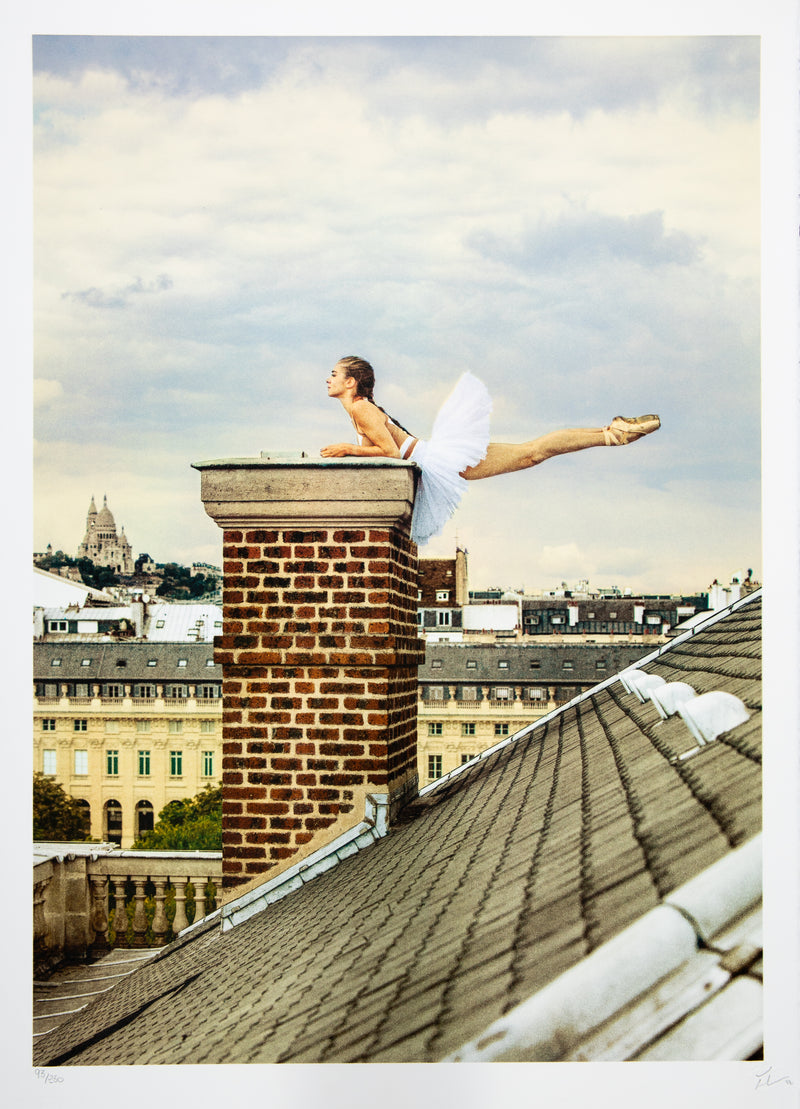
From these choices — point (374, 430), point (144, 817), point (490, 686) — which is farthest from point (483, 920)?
point (144, 817)

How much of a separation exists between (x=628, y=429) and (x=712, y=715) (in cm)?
197

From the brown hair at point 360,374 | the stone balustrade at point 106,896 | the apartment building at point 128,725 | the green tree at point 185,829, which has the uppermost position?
the brown hair at point 360,374

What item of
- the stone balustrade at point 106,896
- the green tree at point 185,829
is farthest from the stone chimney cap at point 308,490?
the green tree at point 185,829

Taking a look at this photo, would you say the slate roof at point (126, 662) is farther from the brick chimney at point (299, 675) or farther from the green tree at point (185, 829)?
the brick chimney at point (299, 675)

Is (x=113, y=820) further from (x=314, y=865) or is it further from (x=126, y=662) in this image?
(x=314, y=865)

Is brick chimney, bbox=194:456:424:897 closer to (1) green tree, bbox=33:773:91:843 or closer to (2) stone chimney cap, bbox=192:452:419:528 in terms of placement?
(2) stone chimney cap, bbox=192:452:419:528

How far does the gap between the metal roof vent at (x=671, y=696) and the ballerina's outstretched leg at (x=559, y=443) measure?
56.0 inches

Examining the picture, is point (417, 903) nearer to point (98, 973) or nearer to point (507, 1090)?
point (507, 1090)

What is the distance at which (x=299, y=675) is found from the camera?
2.54 m

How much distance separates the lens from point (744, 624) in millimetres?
3223

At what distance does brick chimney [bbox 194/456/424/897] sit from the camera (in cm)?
252

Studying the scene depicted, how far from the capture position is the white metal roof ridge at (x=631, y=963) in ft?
3.72

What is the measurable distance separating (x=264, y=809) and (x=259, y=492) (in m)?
0.87
